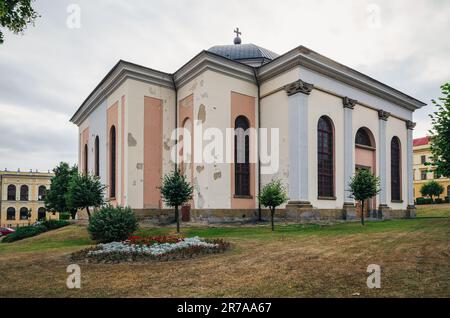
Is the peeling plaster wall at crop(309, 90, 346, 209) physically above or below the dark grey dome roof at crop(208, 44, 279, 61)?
below

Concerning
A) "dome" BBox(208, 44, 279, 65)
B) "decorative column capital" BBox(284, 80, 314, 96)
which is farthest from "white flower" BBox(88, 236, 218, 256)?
"dome" BBox(208, 44, 279, 65)

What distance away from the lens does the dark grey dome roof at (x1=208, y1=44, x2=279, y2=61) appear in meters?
30.3

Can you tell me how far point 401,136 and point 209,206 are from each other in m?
18.6

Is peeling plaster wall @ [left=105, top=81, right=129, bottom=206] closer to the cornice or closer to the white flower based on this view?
the cornice

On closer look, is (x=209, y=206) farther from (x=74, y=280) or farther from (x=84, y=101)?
(x=84, y=101)

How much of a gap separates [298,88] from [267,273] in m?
15.3

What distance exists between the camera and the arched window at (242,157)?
22.5 metres

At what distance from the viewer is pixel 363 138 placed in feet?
90.0

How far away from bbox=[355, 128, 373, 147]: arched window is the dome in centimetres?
907

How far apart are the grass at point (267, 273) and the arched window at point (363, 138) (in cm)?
1480

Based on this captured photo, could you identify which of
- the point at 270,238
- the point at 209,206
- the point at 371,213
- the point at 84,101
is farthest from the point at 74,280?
the point at 84,101

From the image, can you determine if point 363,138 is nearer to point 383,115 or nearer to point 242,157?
point 383,115

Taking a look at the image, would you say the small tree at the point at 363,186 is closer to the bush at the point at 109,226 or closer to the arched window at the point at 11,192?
the bush at the point at 109,226

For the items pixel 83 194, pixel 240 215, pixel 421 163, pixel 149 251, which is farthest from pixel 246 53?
pixel 421 163
